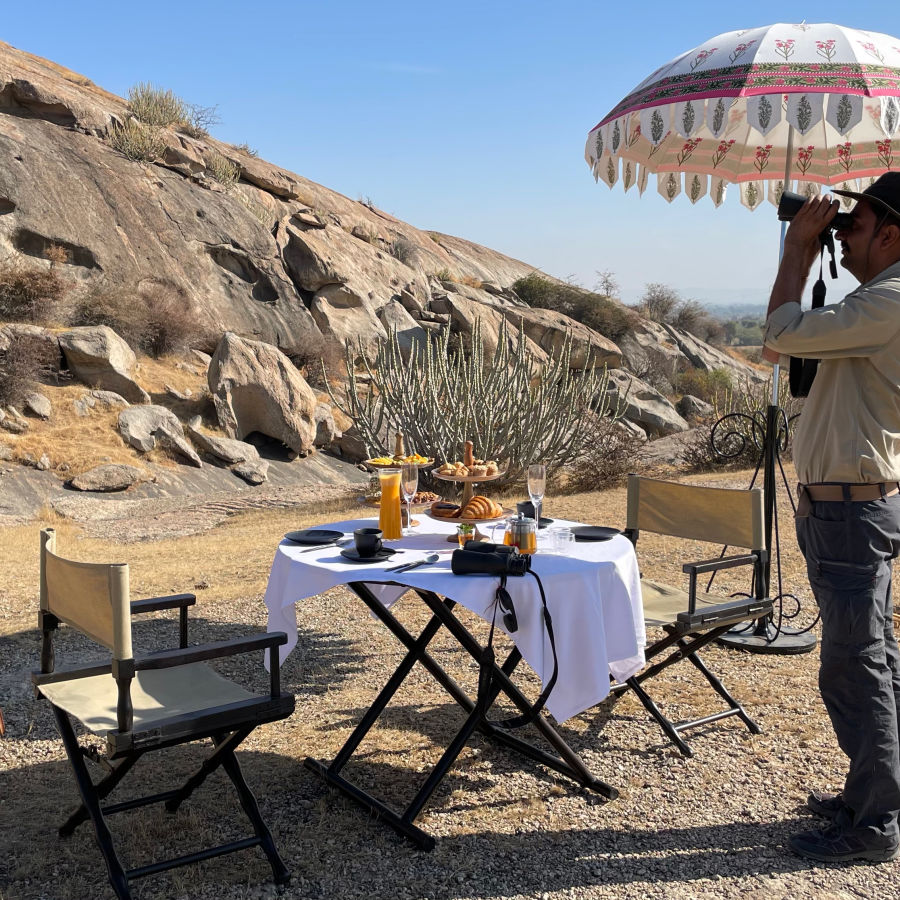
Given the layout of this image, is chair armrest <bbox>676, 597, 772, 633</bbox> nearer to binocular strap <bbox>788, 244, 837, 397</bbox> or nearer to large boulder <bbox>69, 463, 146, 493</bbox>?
binocular strap <bbox>788, 244, 837, 397</bbox>

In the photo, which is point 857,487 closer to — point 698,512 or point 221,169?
point 698,512

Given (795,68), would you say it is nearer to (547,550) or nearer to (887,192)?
(887,192)

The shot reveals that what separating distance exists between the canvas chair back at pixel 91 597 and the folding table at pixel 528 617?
69 cm

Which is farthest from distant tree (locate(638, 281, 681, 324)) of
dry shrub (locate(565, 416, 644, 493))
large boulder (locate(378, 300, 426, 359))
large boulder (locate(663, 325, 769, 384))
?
dry shrub (locate(565, 416, 644, 493))

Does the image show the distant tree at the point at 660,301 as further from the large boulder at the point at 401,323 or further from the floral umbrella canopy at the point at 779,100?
the floral umbrella canopy at the point at 779,100

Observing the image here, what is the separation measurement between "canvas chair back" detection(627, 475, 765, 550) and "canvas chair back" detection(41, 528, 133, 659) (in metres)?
2.20

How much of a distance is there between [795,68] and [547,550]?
261 cm

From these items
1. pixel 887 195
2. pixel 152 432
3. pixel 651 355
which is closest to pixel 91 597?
pixel 887 195

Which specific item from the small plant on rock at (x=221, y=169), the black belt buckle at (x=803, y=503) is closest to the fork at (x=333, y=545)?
the black belt buckle at (x=803, y=503)

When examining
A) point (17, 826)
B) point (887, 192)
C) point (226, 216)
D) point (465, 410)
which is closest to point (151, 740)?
point (17, 826)

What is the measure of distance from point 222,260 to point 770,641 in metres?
17.1

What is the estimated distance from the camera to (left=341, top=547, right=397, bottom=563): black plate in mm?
2951

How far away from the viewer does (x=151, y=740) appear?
7.70 feet

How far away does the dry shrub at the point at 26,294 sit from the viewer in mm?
14391
